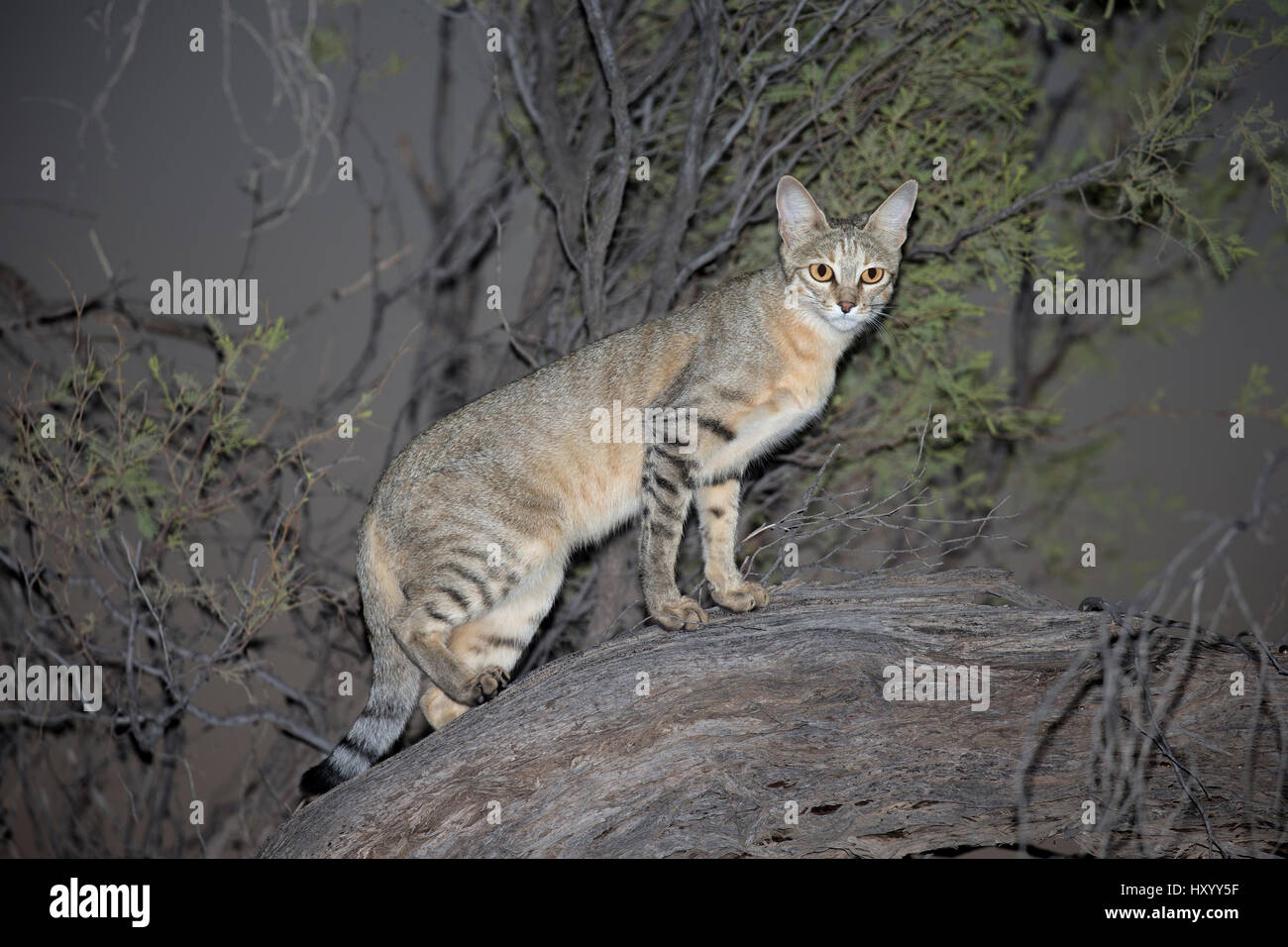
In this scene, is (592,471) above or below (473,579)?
above

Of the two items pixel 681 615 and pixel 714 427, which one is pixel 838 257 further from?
pixel 681 615

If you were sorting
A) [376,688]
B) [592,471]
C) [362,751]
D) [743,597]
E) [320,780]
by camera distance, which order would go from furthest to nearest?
[592,471] < [376,688] < [743,597] < [362,751] < [320,780]

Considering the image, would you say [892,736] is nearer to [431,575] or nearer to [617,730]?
[617,730]

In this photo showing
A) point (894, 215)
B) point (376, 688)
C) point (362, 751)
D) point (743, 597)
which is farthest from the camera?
point (894, 215)

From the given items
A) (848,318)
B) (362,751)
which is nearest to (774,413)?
(848,318)

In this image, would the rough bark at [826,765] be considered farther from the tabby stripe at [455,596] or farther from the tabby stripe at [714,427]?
the tabby stripe at [714,427]

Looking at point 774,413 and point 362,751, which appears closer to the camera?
point 362,751
